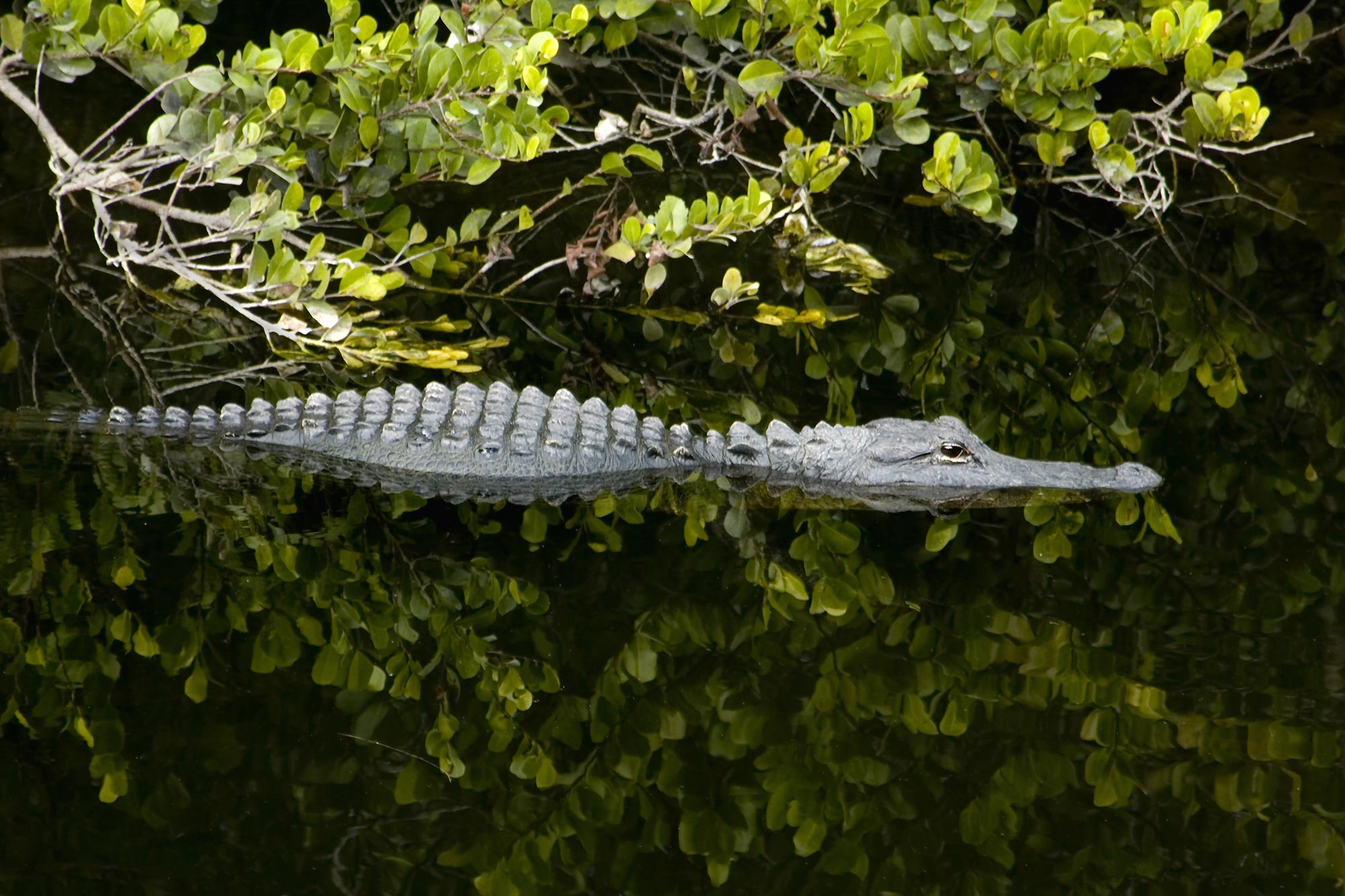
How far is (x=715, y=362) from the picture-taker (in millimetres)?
6320

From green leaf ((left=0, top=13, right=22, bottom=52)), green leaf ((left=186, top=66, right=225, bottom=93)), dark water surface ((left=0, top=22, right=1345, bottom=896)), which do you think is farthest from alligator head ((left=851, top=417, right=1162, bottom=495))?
green leaf ((left=0, top=13, right=22, bottom=52))

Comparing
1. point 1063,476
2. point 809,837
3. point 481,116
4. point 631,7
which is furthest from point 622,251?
point 809,837

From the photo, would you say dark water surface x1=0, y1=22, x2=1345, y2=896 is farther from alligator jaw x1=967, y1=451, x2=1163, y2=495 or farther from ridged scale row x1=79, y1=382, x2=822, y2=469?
ridged scale row x1=79, y1=382, x2=822, y2=469

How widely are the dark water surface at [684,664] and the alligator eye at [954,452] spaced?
34 cm

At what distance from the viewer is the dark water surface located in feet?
9.21

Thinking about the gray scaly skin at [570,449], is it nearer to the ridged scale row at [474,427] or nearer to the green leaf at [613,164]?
the ridged scale row at [474,427]

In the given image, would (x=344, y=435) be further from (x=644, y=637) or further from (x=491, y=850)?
(x=491, y=850)

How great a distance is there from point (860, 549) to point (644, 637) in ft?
3.40

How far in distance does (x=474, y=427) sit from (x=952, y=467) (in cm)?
175

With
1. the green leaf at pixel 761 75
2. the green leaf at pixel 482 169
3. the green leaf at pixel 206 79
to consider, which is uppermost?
the green leaf at pixel 206 79

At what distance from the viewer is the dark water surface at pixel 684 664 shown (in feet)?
9.21

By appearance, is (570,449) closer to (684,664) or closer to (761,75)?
(684,664)

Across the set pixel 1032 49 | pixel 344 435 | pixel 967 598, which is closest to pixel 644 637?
pixel 967 598

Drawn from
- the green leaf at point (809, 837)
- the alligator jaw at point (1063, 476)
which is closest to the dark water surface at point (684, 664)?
the green leaf at point (809, 837)
